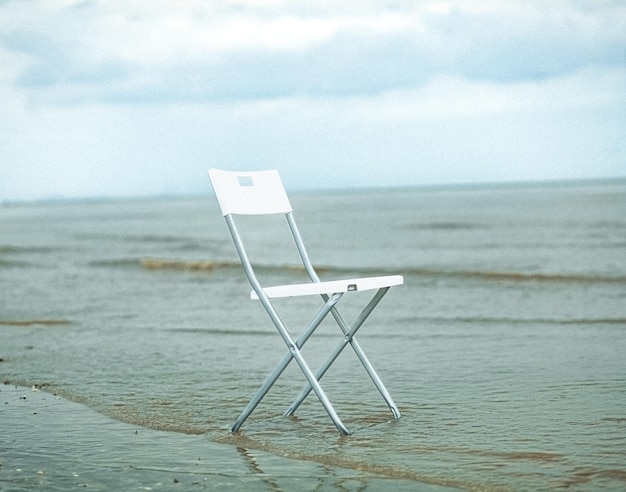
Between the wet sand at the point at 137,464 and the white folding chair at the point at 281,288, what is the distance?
0.37m

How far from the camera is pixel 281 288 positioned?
4.11m

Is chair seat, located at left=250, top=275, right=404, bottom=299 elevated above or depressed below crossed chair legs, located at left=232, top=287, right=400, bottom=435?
above

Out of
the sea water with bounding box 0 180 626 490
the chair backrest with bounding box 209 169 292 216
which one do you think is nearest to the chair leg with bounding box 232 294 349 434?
the sea water with bounding box 0 180 626 490

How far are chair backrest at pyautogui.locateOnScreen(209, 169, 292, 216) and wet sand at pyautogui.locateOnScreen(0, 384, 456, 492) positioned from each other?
3.61ft

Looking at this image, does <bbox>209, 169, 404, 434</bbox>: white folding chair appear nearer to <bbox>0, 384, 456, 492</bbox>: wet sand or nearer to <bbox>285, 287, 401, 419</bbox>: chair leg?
<bbox>285, 287, 401, 419</bbox>: chair leg

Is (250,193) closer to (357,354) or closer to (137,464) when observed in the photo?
(357,354)

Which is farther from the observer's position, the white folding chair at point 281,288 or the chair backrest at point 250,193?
the chair backrest at point 250,193

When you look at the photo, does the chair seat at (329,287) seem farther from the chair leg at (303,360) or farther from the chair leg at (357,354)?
the chair leg at (357,354)

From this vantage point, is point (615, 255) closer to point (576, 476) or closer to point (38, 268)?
point (38, 268)

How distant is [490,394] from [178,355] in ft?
8.85

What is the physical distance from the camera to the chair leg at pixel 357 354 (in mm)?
4359

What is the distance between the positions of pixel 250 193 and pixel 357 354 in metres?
0.94

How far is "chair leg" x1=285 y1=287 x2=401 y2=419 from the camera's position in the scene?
4.36 m

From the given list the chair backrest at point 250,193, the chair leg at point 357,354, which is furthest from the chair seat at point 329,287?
the chair backrest at point 250,193
